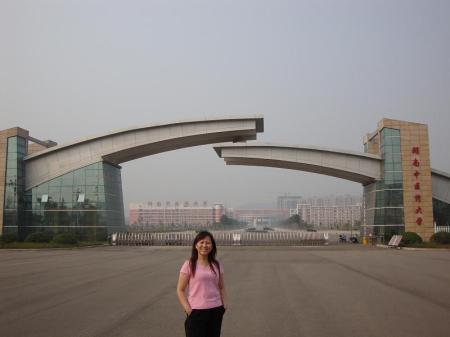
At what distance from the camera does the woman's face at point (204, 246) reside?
4648 millimetres

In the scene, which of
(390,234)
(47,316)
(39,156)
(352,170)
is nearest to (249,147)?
(352,170)

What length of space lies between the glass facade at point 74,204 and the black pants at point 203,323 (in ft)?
111

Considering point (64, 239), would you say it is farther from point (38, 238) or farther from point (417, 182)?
point (417, 182)

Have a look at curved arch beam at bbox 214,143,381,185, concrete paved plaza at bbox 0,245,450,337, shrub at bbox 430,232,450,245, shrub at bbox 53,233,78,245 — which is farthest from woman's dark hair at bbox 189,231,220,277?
curved arch beam at bbox 214,143,381,185

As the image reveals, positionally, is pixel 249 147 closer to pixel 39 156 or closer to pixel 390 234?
pixel 390 234

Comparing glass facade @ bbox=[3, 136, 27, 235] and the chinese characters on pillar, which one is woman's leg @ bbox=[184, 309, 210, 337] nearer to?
the chinese characters on pillar

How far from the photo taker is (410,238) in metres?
31.1

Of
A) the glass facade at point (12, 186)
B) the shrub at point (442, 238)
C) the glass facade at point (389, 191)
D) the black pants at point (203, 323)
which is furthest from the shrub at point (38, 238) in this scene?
the black pants at point (203, 323)

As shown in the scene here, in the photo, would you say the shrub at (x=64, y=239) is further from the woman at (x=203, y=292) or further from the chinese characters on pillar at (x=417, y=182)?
the woman at (x=203, y=292)

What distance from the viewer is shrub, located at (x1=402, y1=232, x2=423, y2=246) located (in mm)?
31000

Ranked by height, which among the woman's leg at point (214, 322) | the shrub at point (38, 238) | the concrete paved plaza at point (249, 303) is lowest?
the shrub at point (38, 238)

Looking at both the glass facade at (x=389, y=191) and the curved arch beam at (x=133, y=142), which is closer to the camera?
the glass facade at (x=389, y=191)

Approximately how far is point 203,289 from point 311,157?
34.0 m

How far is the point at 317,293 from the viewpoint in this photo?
422 inches
